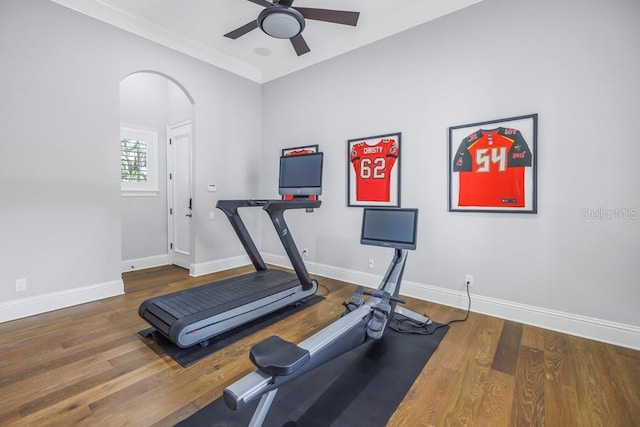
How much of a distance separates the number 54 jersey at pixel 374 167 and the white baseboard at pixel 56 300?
327 cm

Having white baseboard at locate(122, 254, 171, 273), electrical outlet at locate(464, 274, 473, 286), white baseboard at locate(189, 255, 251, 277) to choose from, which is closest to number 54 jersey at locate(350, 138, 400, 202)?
electrical outlet at locate(464, 274, 473, 286)

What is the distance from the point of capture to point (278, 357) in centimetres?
152

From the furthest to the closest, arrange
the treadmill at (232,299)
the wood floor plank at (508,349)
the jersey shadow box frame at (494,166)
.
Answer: the jersey shadow box frame at (494,166), the treadmill at (232,299), the wood floor plank at (508,349)

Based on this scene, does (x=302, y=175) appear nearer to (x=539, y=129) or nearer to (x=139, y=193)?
(x=539, y=129)

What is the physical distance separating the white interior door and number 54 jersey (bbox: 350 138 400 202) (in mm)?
2638

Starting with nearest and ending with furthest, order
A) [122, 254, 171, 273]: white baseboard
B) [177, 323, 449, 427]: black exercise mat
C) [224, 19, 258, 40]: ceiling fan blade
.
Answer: [177, 323, 449, 427]: black exercise mat < [224, 19, 258, 40]: ceiling fan blade < [122, 254, 171, 273]: white baseboard

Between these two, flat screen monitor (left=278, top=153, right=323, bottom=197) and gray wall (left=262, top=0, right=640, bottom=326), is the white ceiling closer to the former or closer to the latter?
gray wall (left=262, top=0, right=640, bottom=326)

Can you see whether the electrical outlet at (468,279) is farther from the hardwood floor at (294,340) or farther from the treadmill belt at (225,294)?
the treadmill belt at (225,294)

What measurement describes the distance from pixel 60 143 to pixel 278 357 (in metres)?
3.33

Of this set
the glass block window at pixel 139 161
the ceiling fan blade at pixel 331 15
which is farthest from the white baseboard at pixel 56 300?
the ceiling fan blade at pixel 331 15

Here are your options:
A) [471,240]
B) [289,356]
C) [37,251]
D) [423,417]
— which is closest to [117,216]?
[37,251]

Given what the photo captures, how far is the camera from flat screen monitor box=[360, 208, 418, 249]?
2.73 meters

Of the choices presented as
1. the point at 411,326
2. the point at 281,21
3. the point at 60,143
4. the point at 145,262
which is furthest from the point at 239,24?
the point at 411,326

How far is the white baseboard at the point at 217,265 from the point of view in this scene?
4.41m
